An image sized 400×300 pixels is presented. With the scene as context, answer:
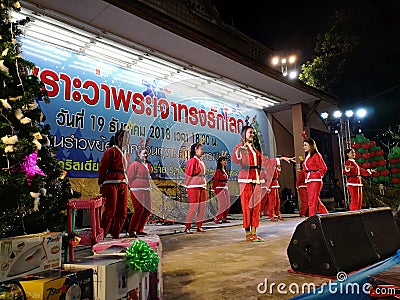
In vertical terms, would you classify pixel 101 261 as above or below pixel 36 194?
below

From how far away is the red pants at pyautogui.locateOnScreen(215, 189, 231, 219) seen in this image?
8038mm

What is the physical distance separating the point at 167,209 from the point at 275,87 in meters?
4.55

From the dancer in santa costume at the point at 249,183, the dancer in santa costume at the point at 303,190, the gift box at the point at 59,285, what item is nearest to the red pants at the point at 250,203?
the dancer in santa costume at the point at 249,183

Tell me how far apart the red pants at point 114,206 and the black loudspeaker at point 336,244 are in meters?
2.48

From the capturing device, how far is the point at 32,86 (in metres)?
2.11

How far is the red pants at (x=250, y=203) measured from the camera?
439cm

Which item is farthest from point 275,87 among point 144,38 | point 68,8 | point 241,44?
point 68,8

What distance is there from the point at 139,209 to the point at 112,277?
342 centimetres

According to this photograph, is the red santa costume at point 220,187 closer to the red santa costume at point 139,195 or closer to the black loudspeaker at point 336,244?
the red santa costume at point 139,195

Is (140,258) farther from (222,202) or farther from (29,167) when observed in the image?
(222,202)

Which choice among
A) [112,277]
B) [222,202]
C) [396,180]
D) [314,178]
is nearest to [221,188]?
[222,202]

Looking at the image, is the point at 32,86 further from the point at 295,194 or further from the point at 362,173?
the point at 295,194

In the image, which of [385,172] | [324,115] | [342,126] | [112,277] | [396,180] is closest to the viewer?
[112,277]

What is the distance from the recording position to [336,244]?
2.43 meters
